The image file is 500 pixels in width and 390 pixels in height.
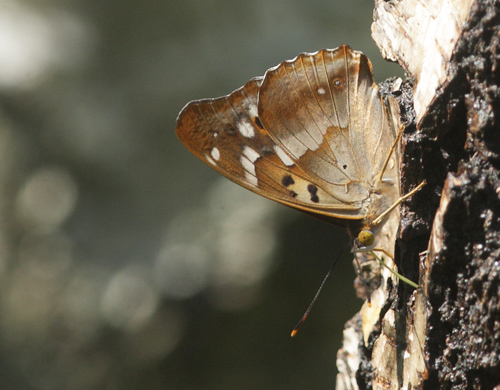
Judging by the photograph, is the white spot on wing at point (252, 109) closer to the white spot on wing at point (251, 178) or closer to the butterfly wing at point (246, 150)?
the butterfly wing at point (246, 150)

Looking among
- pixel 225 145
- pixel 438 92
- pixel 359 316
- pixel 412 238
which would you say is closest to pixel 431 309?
pixel 412 238

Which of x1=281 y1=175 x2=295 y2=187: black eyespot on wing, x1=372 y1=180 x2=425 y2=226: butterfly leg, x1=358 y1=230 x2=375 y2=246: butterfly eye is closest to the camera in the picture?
x1=372 y1=180 x2=425 y2=226: butterfly leg

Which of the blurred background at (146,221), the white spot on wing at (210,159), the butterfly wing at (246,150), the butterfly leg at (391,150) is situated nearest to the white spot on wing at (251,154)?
A: the butterfly wing at (246,150)

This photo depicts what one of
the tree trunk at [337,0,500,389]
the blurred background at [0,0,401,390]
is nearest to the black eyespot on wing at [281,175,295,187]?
the tree trunk at [337,0,500,389]

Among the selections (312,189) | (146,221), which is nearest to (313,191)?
(312,189)

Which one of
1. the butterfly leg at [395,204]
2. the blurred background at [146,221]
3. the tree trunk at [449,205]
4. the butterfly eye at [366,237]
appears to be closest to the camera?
the tree trunk at [449,205]

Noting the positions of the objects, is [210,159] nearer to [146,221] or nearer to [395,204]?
[395,204]

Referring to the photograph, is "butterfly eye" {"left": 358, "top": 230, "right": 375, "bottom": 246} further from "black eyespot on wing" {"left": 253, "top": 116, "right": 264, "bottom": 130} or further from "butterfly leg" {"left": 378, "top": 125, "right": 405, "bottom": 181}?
"black eyespot on wing" {"left": 253, "top": 116, "right": 264, "bottom": 130}

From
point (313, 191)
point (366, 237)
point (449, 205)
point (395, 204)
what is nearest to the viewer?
point (449, 205)
